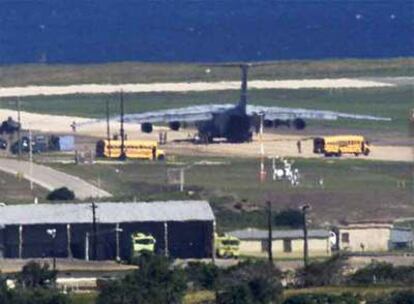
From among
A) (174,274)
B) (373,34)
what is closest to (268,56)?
(373,34)

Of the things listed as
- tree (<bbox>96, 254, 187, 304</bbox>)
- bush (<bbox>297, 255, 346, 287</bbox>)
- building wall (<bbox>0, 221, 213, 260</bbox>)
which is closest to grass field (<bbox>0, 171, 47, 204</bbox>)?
building wall (<bbox>0, 221, 213, 260</bbox>)

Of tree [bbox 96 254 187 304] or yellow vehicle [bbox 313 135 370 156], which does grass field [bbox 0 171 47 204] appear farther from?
tree [bbox 96 254 187 304]

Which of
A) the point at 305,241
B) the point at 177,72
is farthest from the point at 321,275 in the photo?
the point at 177,72

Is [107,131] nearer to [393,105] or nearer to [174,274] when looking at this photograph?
[393,105]

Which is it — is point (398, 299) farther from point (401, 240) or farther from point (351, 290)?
point (401, 240)

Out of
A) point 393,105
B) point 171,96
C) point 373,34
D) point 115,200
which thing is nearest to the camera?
point 115,200
